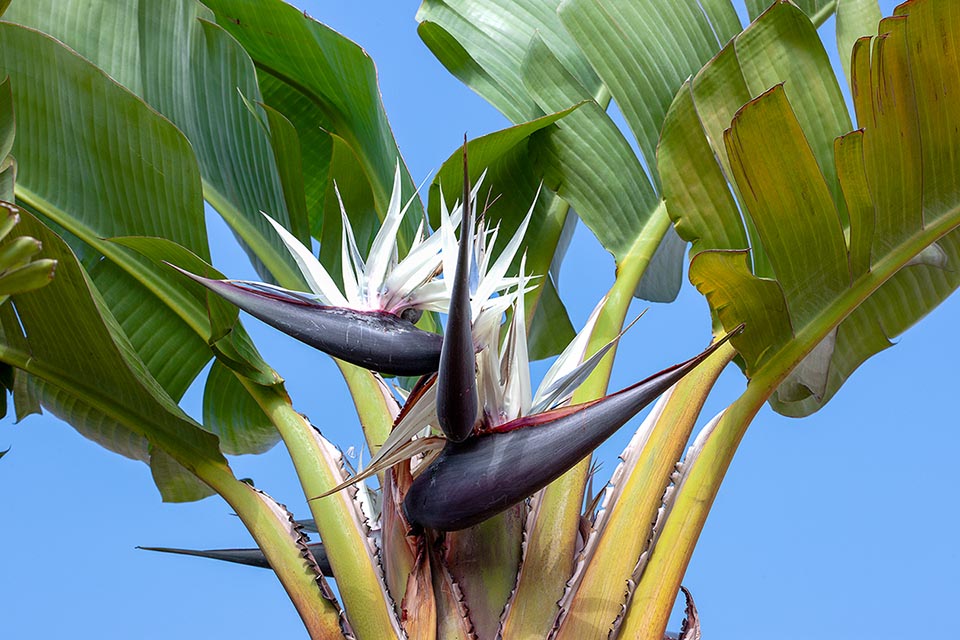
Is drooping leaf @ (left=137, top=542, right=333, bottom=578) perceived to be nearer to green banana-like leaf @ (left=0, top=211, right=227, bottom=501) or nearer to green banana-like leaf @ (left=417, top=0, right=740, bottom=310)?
green banana-like leaf @ (left=0, top=211, right=227, bottom=501)

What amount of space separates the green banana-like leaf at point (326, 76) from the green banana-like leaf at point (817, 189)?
14.2 inches

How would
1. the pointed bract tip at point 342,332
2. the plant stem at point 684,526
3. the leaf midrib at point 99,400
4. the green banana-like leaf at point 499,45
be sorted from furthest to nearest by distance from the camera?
1. the green banana-like leaf at point 499,45
2. the leaf midrib at point 99,400
3. the plant stem at point 684,526
4. the pointed bract tip at point 342,332

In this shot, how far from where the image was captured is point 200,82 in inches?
35.6

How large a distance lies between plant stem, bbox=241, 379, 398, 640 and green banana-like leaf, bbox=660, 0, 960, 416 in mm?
352

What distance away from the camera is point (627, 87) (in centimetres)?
86

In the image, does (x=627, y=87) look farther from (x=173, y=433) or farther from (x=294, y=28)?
(x=173, y=433)

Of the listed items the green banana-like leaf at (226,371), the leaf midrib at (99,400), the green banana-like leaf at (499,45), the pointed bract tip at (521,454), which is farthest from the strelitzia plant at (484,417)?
the green banana-like leaf at (499,45)

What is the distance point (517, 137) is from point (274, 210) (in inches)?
10.8

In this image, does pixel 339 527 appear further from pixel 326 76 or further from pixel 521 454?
pixel 326 76

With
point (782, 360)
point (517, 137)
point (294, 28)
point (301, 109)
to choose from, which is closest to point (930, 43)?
point (782, 360)

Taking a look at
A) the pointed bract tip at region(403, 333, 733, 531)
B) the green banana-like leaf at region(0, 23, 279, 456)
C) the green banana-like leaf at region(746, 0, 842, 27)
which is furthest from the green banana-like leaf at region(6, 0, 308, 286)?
the green banana-like leaf at region(746, 0, 842, 27)

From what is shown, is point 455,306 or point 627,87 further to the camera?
point 627,87

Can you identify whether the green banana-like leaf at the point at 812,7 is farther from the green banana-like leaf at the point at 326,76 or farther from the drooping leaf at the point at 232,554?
the drooping leaf at the point at 232,554

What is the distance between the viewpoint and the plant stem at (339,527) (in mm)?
669
